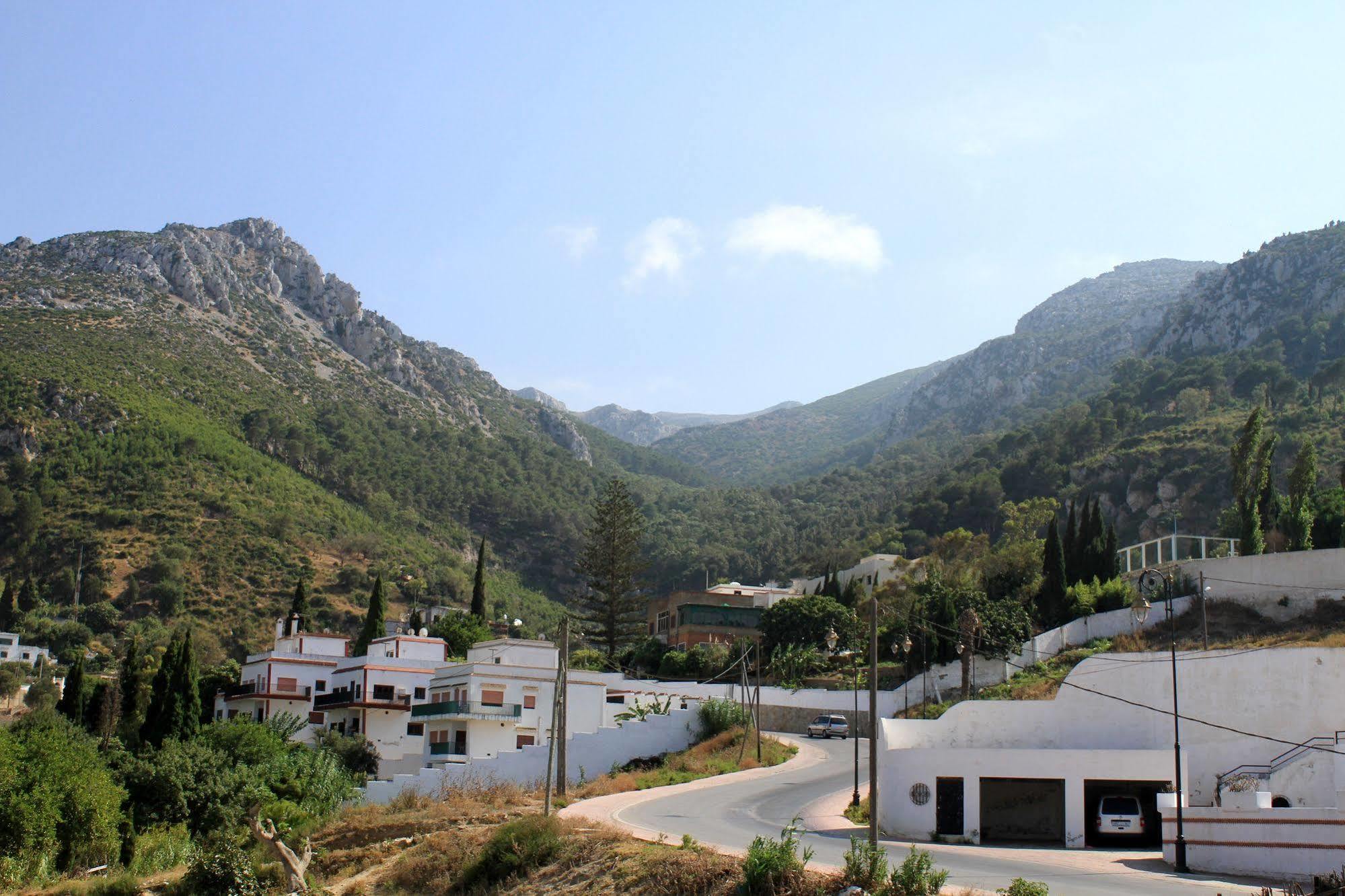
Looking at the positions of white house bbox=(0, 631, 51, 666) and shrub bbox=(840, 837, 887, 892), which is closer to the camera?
shrub bbox=(840, 837, 887, 892)

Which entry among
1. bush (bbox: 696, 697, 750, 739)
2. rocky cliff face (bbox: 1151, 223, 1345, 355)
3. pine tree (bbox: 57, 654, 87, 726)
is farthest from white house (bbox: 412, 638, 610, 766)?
rocky cliff face (bbox: 1151, 223, 1345, 355)

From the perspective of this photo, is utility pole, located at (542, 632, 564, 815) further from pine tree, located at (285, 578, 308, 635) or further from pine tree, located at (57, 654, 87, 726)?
pine tree, located at (285, 578, 308, 635)

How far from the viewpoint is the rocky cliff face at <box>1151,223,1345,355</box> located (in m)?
119

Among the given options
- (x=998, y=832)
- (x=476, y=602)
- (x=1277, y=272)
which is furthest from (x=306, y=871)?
(x=1277, y=272)

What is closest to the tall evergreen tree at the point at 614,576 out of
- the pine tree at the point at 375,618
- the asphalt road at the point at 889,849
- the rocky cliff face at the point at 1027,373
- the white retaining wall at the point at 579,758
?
the pine tree at the point at 375,618

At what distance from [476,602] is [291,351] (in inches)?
2294

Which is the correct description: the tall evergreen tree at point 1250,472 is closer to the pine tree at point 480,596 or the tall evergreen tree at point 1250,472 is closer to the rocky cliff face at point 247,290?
the pine tree at point 480,596

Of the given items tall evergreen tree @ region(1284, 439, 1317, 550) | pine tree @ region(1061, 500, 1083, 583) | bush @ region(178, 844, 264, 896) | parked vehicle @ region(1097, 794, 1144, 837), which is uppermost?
tall evergreen tree @ region(1284, 439, 1317, 550)

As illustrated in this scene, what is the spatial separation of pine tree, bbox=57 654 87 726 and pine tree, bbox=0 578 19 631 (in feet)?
77.8

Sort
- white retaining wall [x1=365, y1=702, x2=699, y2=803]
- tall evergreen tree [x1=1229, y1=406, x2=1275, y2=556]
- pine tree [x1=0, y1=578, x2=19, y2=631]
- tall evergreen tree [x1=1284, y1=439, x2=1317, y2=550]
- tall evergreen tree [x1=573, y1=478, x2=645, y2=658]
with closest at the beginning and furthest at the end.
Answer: white retaining wall [x1=365, y1=702, x2=699, y2=803] < tall evergreen tree [x1=1284, y1=439, x2=1317, y2=550] < tall evergreen tree [x1=1229, y1=406, x2=1275, y2=556] < tall evergreen tree [x1=573, y1=478, x2=645, y2=658] < pine tree [x1=0, y1=578, x2=19, y2=631]

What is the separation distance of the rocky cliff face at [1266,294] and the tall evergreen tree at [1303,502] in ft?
228

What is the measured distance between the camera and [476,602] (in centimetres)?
7031

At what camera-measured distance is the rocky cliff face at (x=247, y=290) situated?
110 meters

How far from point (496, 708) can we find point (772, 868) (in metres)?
27.5
